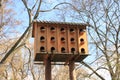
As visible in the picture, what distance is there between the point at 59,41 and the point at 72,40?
40cm

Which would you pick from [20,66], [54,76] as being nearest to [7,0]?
[20,66]

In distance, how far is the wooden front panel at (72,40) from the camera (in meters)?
7.84

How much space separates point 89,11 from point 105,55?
219 cm

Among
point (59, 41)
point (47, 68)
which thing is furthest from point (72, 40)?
point (47, 68)

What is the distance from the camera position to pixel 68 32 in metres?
8.05

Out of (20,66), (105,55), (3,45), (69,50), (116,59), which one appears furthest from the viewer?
(20,66)

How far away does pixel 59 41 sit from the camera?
25.8 feet

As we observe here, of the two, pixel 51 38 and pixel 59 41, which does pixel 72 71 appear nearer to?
pixel 59 41

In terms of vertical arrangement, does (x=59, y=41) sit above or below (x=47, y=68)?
above

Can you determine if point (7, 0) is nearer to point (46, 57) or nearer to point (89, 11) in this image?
point (89, 11)

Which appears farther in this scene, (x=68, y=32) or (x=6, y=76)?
(x=6, y=76)

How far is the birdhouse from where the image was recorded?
768cm

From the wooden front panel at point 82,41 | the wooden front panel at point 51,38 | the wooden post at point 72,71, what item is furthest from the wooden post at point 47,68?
the wooden front panel at point 82,41

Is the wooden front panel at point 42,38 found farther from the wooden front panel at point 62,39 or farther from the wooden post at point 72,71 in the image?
the wooden post at point 72,71
